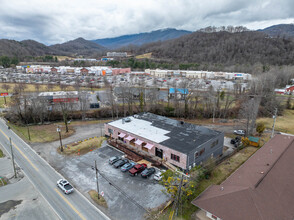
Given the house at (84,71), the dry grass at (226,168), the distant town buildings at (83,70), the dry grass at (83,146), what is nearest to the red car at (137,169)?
the dry grass at (226,168)

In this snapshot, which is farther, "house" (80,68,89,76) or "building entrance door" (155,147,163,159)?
"house" (80,68,89,76)

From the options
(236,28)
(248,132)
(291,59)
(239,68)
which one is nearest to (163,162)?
(248,132)

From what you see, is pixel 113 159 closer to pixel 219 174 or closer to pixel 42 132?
pixel 219 174

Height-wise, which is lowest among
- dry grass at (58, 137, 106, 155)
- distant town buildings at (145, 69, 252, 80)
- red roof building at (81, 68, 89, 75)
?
dry grass at (58, 137, 106, 155)

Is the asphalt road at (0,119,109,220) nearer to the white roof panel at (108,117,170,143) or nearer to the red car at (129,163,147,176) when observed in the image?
the red car at (129,163,147,176)

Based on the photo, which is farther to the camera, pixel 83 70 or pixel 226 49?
pixel 226 49

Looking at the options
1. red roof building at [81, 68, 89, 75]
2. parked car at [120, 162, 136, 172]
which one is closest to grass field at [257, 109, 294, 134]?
parked car at [120, 162, 136, 172]

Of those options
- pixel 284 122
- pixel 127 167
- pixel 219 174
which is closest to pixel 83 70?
pixel 127 167
